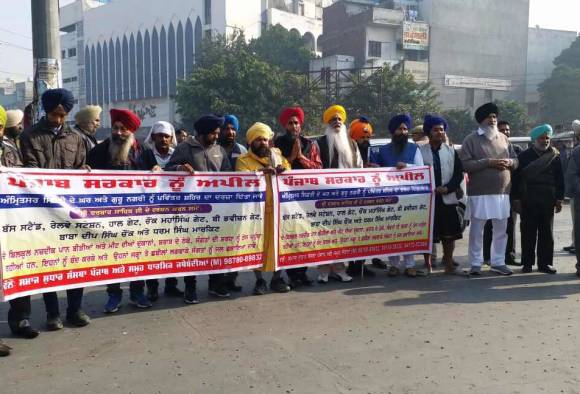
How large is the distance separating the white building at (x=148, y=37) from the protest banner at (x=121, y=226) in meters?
51.7

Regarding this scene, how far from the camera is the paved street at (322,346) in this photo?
3.45m

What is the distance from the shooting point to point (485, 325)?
457cm

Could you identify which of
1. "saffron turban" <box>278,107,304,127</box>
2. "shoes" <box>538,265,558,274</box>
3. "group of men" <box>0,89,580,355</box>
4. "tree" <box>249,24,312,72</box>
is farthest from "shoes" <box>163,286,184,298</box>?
"tree" <box>249,24,312,72</box>

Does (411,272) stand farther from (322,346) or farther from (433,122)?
(322,346)

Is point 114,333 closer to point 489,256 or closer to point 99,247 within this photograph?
point 99,247

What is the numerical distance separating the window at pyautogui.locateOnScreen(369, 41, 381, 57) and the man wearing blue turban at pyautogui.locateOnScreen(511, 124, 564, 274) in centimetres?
4479

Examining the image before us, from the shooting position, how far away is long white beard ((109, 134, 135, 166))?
4.95 meters

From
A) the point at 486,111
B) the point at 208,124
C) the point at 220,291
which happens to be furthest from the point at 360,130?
the point at 220,291

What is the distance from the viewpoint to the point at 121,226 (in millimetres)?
4758

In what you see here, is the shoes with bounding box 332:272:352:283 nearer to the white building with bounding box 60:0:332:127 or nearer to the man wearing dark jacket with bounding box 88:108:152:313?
the man wearing dark jacket with bounding box 88:108:152:313

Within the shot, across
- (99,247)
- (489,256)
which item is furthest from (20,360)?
(489,256)

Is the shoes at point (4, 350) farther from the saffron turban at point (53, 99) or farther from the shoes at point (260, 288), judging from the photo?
the shoes at point (260, 288)

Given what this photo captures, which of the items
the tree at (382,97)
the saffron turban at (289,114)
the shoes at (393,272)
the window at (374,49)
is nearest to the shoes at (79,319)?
the saffron turban at (289,114)

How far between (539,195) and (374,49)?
4562cm
